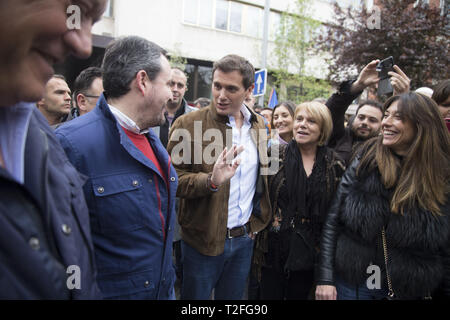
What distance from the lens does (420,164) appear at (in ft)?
6.74

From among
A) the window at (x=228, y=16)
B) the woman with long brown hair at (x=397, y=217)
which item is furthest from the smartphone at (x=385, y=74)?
the window at (x=228, y=16)

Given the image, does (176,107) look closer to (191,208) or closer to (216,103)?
(216,103)

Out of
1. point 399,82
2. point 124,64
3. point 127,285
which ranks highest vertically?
point 399,82

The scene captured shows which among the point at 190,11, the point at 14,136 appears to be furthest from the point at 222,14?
the point at 14,136

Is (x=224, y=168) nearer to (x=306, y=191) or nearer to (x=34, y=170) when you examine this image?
(x=306, y=191)

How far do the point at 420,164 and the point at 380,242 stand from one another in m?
0.62

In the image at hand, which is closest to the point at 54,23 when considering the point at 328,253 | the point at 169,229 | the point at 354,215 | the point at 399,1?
the point at 169,229

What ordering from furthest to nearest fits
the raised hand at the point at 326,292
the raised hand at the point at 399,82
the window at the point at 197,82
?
the window at the point at 197,82, the raised hand at the point at 399,82, the raised hand at the point at 326,292

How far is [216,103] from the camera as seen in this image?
96.7 inches

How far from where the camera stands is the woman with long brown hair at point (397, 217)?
1.95 metres

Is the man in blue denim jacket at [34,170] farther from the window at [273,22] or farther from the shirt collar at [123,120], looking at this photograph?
the window at [273,22]

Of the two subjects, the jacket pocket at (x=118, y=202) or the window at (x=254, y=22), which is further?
the window at (x=254, y=22)

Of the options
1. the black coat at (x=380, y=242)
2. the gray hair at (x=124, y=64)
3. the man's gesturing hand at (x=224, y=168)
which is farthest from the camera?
the man's gesturing hand at (x=224, y=168)

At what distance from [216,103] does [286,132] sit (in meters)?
1.77
